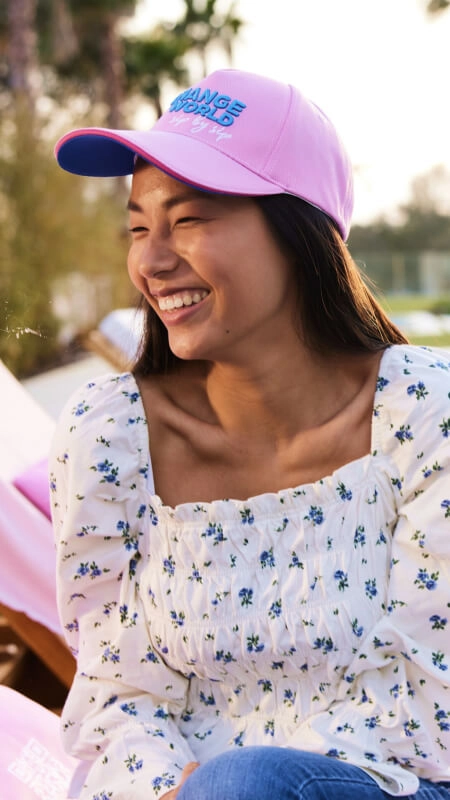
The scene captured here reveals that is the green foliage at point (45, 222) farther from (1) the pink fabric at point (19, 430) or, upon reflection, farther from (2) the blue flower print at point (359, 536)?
(2) the blue flower print at point (359, 536)

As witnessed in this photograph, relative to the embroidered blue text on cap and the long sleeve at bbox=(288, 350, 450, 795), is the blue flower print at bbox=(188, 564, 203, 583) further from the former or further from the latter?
the embroidered blue text on cap

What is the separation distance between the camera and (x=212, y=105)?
1.57 meters

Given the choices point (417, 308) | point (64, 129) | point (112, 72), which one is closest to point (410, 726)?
point (417, 308)

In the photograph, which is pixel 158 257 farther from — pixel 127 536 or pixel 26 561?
pixel 26 561

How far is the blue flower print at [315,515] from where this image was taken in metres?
1.64

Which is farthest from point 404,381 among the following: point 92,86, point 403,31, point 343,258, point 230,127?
point 92,86

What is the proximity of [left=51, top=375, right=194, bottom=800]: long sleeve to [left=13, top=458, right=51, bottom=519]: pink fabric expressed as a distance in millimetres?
972

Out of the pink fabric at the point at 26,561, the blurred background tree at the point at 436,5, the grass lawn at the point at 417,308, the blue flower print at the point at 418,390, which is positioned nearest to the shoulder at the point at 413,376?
the blue flower print at the point at 418,390

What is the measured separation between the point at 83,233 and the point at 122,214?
3047 mm

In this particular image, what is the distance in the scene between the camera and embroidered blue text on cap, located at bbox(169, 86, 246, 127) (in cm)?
155

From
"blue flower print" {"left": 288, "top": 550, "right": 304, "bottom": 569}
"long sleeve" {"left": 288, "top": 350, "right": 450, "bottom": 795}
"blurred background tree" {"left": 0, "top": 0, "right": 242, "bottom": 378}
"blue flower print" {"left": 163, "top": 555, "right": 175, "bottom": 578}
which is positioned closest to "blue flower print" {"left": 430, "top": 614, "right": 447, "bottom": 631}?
"long sleeve" {"left": 288, "top": 350, "right": 450, "bottom": 795}

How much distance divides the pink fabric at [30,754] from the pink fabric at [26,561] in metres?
0.54

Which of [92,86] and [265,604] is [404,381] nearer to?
[265,604]

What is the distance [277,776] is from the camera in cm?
131
